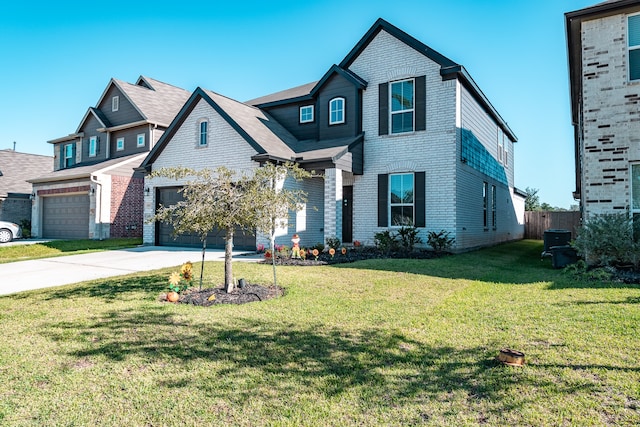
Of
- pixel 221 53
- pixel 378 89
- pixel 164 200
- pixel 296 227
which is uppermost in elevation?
pixel 221 53

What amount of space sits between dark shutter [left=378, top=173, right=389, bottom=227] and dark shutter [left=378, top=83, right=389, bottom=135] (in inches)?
64.7

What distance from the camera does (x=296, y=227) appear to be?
45.9ft

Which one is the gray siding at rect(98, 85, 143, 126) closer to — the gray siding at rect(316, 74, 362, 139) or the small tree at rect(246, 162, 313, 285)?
the gray siding at rect(316, 74, 362, 139)

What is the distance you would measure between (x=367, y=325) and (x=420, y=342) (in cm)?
80

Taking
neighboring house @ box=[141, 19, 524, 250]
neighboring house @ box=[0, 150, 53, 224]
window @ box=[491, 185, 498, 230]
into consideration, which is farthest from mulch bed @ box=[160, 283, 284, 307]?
neighboring house @ box=[0, 150, 53, 224]

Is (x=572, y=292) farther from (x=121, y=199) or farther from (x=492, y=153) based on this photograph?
(x=121, y=199)

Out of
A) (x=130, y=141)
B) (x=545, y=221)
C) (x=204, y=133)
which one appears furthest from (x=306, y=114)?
(x=545, y=221)

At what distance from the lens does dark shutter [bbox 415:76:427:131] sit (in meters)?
13.4

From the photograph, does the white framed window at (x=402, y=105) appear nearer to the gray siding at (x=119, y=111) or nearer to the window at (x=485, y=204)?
the window at (x=485, y=204)

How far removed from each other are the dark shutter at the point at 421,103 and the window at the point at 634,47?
5587 millimetres

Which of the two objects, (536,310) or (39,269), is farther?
(39,269)

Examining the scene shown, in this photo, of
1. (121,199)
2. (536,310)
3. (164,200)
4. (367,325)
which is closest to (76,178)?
(121,199)

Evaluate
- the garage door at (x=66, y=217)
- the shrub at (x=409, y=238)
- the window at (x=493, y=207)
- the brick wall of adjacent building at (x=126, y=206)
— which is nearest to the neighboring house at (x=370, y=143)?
the shrub at (x=409, y=238)

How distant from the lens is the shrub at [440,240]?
12492mm
